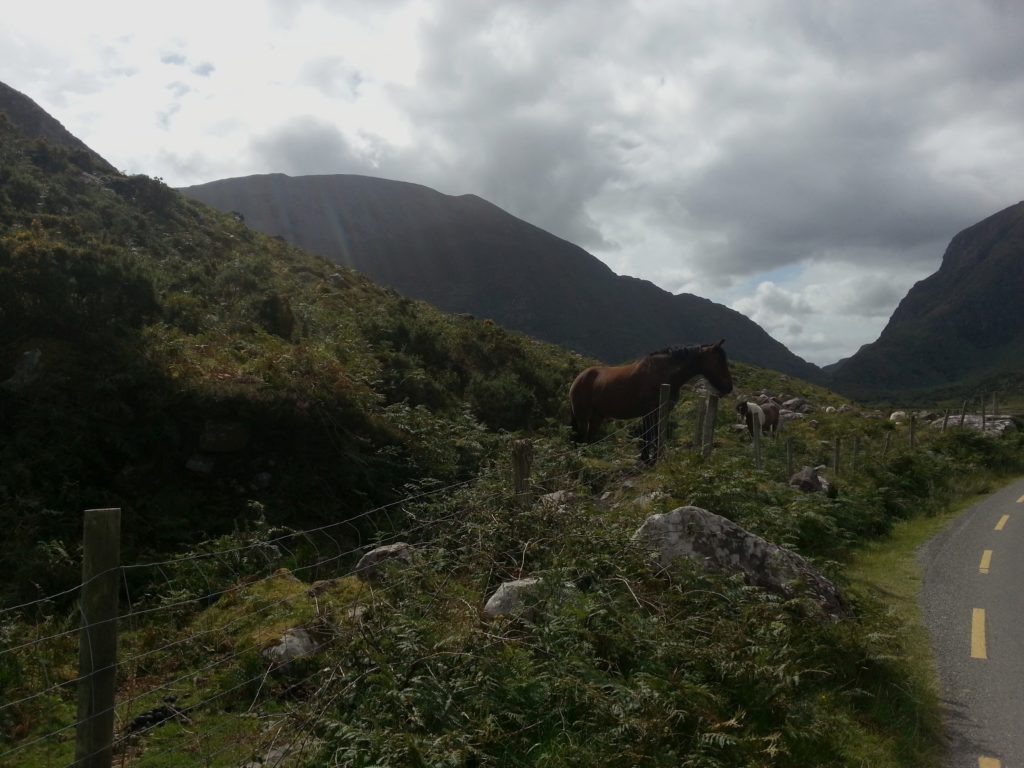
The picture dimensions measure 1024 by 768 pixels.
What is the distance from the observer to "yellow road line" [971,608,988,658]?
7.21m

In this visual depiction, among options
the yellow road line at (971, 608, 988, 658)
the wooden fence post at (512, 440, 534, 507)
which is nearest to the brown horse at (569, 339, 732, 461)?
the yellow road line at (971, 608, 988, 658)

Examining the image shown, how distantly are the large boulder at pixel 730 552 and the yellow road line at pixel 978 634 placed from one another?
51.9 inches

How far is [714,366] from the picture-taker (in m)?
13.2

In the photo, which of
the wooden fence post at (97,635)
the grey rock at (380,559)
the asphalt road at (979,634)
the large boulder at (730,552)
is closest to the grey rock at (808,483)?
the asphalt road at (979,634)

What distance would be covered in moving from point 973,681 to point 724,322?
430ft

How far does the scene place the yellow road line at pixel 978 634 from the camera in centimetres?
721

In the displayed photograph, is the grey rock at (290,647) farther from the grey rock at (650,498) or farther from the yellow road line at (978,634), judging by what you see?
Answer: the yellow road line at (978,634)

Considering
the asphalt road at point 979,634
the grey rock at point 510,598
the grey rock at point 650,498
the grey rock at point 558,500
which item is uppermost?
the grey rock at point 558,500

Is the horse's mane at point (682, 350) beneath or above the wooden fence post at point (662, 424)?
above

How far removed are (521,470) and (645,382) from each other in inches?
275

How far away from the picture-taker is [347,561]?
28.8 ft

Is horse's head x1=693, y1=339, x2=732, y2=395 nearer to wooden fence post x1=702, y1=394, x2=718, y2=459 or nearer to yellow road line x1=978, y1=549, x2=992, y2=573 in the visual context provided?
wooden fence post x1=702, y1=394, x2=718, y2=459

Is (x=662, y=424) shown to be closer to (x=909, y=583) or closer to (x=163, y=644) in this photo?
(x=909, y=583)

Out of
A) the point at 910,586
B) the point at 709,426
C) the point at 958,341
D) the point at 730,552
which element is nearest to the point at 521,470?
the point at 730,552
